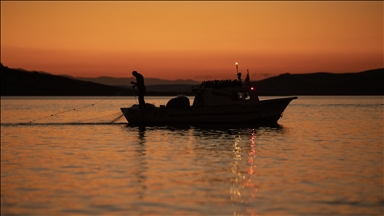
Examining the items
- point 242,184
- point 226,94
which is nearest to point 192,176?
point 242,184

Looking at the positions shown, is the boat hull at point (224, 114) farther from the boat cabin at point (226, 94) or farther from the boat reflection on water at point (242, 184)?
the boat reflection on water at point (242, 184)

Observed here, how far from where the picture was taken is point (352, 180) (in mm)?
17625

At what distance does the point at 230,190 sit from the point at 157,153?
10001 millimetres

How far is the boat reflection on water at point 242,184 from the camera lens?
45.2ft

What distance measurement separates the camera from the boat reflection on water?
13773 millimetres

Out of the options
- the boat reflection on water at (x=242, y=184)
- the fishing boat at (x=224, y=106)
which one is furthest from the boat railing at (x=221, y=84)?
the boat reflection on water at (x=242, y=184)

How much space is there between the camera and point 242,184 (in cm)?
1688

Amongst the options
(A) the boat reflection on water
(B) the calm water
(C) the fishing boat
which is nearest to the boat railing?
(C) the fishing boat

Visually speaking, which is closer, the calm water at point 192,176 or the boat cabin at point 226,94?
the calm water at point 192,176

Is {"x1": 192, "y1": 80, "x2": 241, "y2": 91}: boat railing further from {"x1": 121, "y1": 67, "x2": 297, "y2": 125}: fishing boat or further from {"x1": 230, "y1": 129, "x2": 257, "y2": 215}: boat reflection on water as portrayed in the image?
{"x1": 230, "y1": 129, "x2": 257, "y2": 215}: boat reflection on water

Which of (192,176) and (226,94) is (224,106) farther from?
(192,176)

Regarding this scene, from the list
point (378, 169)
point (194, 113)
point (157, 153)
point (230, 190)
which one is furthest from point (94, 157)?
point (194, 113)

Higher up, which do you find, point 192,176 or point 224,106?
point 224,106

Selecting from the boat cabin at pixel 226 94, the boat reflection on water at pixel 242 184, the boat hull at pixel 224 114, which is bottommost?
the boat reflection on water at pixel 242 184
